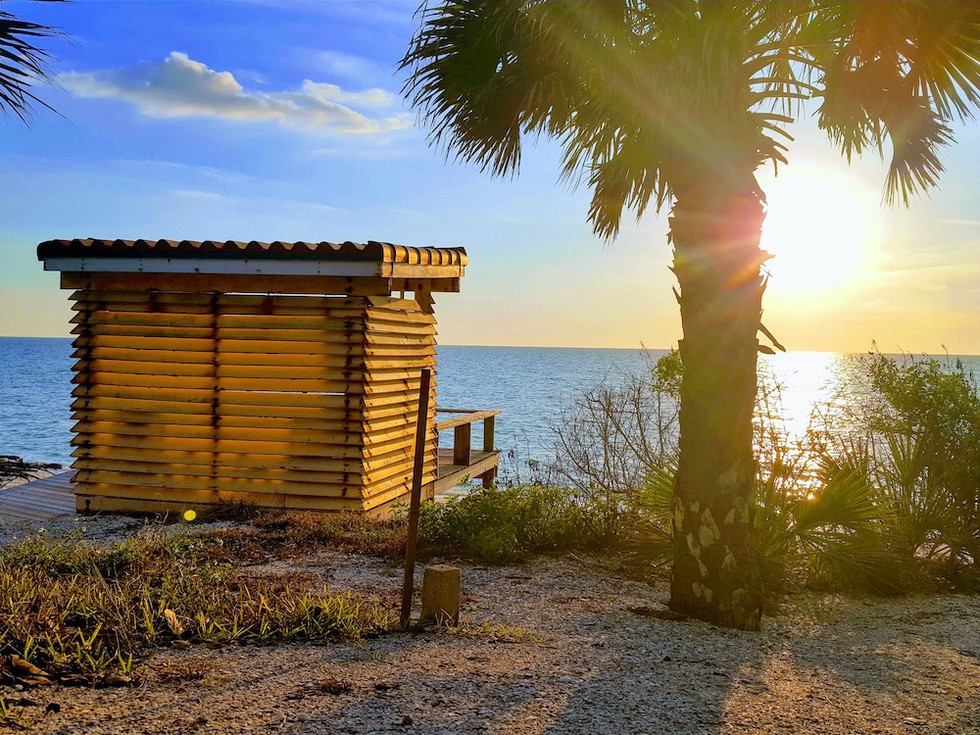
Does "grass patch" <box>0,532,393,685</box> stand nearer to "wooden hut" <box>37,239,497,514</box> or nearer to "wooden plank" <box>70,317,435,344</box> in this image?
"wooden hut" <box>37,239,497,514</box>

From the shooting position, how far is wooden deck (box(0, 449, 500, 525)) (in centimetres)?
1014

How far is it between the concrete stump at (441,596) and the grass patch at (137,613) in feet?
0.89

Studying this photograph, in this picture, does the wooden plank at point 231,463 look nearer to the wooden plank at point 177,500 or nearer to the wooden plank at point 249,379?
the wooden plank at point 177,500

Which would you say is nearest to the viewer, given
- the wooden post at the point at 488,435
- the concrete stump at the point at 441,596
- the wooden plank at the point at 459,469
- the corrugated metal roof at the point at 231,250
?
the concrete stump at the point at 441,596

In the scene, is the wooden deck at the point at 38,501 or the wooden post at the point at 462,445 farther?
the wooden post at the point at 462,445

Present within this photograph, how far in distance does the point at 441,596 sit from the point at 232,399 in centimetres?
518

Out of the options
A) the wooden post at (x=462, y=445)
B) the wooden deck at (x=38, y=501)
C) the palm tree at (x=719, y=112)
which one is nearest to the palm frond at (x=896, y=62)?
the palm tree at (x=719, y=112)

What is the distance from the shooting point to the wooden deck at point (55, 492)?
10.1 m

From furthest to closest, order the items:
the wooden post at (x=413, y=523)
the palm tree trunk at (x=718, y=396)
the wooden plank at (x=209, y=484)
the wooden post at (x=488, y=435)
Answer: the wooden post at (x=488, y=435) → the wooden plank at (x=209, y=484) → the palm tree trunk at (x=718, y=396) → the wooden post at (x=413, y=523)

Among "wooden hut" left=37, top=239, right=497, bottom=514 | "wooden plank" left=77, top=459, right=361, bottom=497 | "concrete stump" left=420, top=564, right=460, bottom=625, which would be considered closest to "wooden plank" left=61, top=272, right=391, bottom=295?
"wooden hut" left=37, top=239, right=497, bottom=514

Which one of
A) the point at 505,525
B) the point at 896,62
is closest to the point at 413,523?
the point at 505,525

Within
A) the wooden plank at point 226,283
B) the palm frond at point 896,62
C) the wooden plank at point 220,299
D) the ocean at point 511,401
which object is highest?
the palm frond at point 896,62

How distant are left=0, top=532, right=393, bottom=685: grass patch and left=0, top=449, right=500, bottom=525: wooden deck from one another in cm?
396

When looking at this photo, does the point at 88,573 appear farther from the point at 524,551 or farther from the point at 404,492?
the point at 404,492
